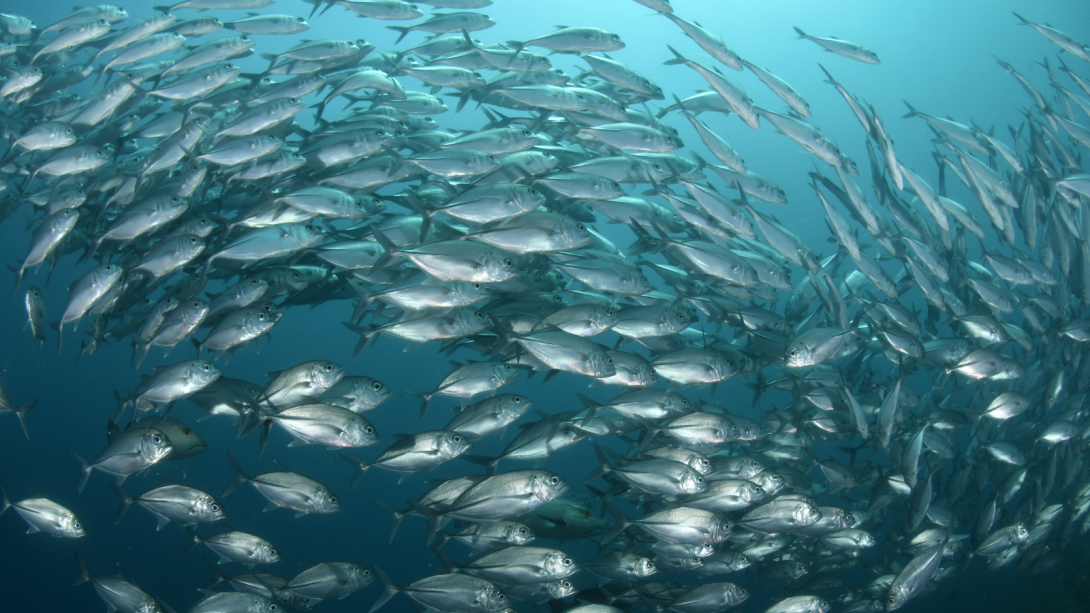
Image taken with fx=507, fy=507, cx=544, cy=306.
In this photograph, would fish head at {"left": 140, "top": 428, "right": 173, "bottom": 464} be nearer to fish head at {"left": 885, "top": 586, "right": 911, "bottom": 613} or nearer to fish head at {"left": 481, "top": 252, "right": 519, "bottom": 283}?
fish head at {"left": 481, "top": 252, "right": 519, "bottom": 283}

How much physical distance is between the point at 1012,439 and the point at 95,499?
3105 cm

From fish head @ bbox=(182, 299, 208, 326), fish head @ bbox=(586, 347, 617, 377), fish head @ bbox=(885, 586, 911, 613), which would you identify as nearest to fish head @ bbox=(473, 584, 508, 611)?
fish head @ bbox=(586, 347, 617, 377)

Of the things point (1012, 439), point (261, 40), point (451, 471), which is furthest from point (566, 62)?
point (1012, 439)

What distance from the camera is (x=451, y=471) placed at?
23.5 meters

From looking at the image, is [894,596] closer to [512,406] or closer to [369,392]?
[512,406]

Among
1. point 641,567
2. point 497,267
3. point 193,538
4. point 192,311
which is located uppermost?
point 497,267

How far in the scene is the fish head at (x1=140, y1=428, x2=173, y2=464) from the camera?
3.55 metres

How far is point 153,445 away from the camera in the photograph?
11.7 ft

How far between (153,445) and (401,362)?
3221cm

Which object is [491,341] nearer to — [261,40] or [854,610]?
[854,610]

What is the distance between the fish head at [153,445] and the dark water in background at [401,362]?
5917 mm

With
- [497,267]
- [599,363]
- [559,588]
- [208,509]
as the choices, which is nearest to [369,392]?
[208,509]

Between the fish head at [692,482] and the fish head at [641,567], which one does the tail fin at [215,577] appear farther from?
the fish head at [692,482]

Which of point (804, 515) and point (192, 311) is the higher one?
point (192, 311)
